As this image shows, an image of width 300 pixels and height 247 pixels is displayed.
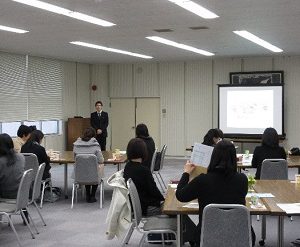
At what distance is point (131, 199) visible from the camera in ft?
13.4

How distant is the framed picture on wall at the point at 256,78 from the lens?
12.5 meters

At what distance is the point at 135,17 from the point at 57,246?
3255mm

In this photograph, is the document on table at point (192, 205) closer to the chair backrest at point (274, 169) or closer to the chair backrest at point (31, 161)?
the chair backrest at point (274, 169)

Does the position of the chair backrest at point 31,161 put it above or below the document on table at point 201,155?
below

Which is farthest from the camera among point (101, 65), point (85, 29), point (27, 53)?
point (101, 65)

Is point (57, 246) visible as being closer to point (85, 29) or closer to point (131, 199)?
point (131, 199)

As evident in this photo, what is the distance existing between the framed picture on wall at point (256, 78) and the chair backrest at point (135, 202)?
8901 millimetres

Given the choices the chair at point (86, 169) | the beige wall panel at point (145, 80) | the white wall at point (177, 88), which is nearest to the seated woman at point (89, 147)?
the chair at point (86, 169)

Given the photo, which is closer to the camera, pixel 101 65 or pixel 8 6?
pixel 8 6

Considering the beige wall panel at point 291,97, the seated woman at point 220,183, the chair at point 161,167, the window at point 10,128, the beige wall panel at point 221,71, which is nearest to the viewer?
the seated woman at point 220,183

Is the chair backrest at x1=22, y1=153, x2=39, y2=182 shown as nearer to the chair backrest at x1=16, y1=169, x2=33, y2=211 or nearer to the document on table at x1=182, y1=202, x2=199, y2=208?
the chair backrest at x1=16, y1=169, x2=33, y2=211

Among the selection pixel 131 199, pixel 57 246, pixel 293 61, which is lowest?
pixel 57 246

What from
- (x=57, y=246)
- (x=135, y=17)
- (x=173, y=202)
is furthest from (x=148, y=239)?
(x=135, y=17)

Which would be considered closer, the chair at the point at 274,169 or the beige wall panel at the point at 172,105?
the chair at the point at 274,169
